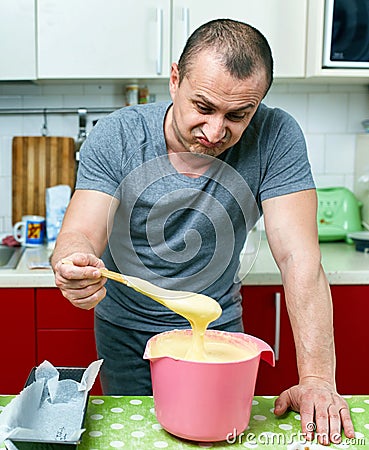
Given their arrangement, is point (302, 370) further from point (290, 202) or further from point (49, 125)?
point (49, 125)

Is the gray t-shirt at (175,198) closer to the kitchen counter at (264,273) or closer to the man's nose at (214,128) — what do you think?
the man's nose at (214,128)

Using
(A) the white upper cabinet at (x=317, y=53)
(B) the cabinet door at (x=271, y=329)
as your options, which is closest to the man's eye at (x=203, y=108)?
(B) the cabinet door at (x=271, y=329)

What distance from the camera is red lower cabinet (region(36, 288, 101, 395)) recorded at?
2.15 metres

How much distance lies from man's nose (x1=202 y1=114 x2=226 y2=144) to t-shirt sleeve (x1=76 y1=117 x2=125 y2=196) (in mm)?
219

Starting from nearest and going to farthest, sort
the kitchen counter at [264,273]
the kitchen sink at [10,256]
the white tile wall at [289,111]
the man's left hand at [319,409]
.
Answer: the man's left hand at [319,409]
the kitchen counter at [264,273]
the kitchen sink at [10,256]
the white tile wall at [289,111]

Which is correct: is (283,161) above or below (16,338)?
above

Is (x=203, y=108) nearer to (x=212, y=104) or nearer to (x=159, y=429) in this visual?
(x=212, y=104)

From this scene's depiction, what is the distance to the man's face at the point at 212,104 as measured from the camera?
4.04ft

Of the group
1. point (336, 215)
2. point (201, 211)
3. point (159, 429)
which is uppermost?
point (201, 211)

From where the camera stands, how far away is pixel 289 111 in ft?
8.78

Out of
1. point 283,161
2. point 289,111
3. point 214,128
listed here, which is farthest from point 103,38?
point 214,128

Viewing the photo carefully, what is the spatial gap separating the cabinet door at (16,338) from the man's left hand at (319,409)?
3.69 feet

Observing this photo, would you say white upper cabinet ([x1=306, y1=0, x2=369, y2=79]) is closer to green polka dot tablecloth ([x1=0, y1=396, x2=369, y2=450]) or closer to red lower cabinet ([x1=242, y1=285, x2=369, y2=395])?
red lower cabinet ([x1=242, y1=285, x2=369, y2=395])

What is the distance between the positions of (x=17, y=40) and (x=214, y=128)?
48.3 inches
